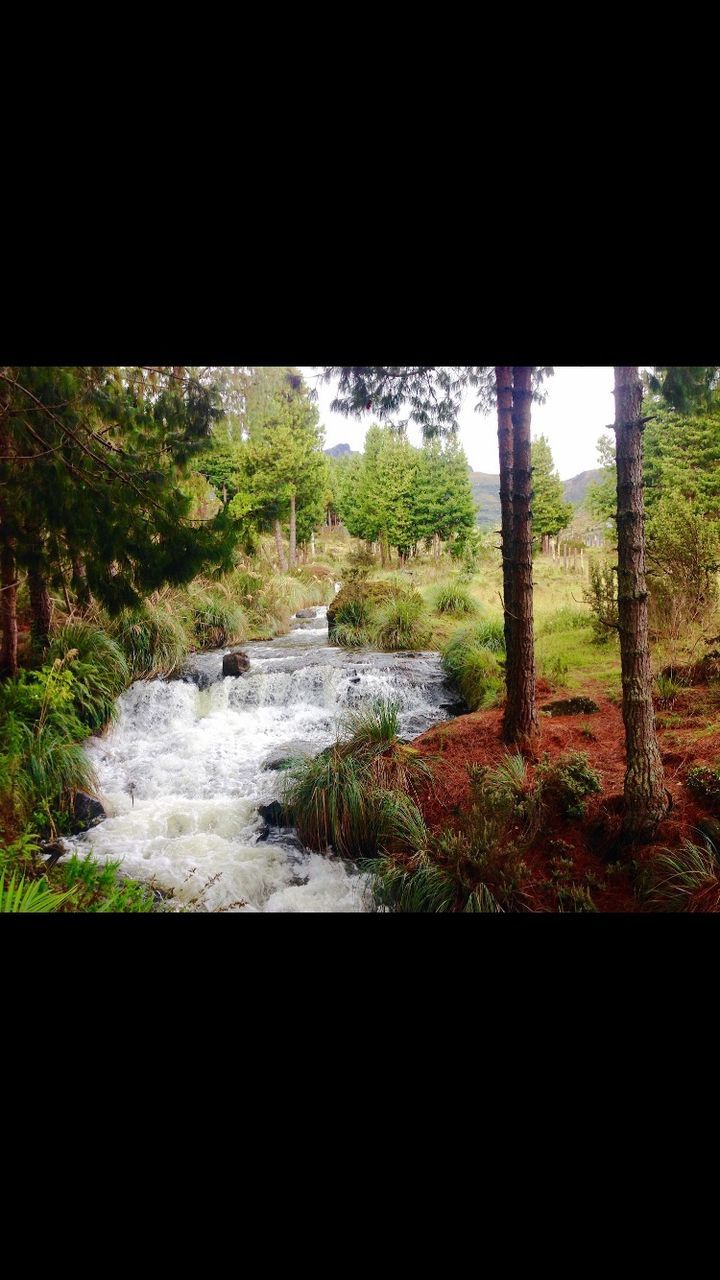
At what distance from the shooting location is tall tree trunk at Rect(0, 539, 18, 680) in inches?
110

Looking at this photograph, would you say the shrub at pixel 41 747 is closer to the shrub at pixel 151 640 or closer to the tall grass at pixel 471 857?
the shrub at pixel 151 640

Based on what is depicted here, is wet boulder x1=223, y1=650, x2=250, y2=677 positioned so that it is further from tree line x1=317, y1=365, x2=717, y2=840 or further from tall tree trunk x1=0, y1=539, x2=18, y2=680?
tree line x1=317, y1=365, x2=717, y2=840

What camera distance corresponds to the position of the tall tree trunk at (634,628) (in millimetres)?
2184

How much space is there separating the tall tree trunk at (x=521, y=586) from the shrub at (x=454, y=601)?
163 cm

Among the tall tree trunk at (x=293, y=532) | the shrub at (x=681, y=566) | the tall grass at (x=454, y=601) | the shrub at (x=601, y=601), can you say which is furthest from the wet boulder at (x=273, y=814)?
the shrub at (x=681, y=566)

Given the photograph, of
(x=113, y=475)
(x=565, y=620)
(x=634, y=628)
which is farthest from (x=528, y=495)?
(x=113, y=475)

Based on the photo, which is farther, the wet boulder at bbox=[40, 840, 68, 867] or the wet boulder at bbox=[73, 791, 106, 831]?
Result: the wet boulder at bbox=[73, 791, 106, 831]

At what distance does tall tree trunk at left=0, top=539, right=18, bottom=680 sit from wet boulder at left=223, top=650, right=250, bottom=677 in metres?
1.61

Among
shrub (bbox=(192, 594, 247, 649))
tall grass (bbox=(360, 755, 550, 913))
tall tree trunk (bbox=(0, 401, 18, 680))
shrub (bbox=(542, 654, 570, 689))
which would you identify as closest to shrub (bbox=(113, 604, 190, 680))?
shrub (bbox=(192, 594, 247, 649))
